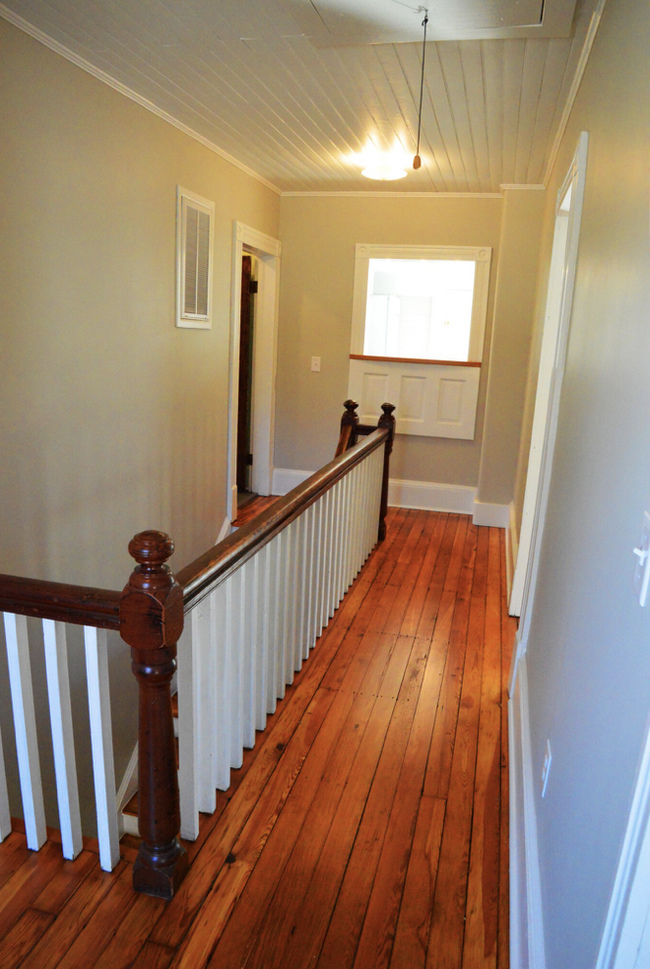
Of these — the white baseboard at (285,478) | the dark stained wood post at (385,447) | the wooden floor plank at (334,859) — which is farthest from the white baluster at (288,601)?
the white baseboard at (285,478)

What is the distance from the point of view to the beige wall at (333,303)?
555cm

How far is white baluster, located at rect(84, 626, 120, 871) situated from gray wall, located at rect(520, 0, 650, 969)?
102 centimetres

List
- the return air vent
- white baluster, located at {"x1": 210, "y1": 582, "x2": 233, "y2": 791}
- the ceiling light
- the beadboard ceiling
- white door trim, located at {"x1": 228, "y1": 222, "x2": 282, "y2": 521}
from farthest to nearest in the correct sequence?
Result: white door trim, located at {"x1": 228, "y1": 222, "x2": 282, "y2": 521} → the return air vent → the ceiling light → the beadboard ceiling → white baluster, located at {"x1": 210, "y1": 582, "x2": 233, "y2": 791}

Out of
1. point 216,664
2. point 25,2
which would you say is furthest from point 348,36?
point 216,664

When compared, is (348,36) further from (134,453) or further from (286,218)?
(286,218)

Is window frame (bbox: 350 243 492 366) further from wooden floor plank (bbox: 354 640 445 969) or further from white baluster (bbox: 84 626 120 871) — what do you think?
white baluster (bbox: 84 626 120 871)

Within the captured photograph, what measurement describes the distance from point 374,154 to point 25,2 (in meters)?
2.33

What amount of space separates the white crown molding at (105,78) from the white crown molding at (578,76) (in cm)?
213

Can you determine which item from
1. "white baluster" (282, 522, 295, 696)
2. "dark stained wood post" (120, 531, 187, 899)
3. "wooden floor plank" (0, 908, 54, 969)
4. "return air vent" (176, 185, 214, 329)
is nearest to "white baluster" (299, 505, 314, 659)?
"white baluster" (282, 522, 295, 696)

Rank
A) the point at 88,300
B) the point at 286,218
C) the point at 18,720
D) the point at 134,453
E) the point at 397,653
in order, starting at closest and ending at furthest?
1. the point at 18,720
2. the point at 397,653
3. the point at 88,300
4. the point at 134,453
5. the point at 286,218

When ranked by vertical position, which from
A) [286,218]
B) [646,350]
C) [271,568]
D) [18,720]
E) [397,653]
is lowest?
[397,653]

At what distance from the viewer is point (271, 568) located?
234cm

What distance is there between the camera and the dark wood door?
603 cm

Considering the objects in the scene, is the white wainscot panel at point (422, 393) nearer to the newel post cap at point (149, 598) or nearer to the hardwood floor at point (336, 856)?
the hardwood floor at point (336, 856)
